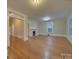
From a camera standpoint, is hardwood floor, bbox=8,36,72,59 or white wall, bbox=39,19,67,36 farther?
white wall, bbox=39,19,67,36

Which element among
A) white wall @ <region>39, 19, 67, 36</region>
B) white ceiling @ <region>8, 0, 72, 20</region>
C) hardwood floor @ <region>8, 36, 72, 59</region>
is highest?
white ceiling @ <region>8, 0, 72, 20</region>

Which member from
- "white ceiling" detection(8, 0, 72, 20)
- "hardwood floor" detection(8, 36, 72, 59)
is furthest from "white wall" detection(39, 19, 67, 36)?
"hardwood floor" detection(8, 36, 72, 59)

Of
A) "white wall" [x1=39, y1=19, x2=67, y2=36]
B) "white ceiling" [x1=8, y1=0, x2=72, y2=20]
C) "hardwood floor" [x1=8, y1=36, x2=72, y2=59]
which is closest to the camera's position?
"hardwood floor" [x1=8, y1=36, x2=72, y2=59]

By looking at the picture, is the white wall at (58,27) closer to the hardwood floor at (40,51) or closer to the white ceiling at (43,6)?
the white ceiling at (43,6)

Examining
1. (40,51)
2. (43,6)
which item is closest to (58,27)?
(43,6)

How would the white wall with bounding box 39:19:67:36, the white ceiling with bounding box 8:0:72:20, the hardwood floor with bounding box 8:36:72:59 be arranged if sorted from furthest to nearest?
the white wall with bounding box 39:19:67:36 → the white ceiling with bounding box 8:0:72:20 → the hardwood floor with bounding box 8:36:72:59

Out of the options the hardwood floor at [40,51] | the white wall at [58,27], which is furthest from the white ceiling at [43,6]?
the white wall at [58,27]

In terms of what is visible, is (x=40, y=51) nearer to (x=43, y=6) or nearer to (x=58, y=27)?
(x=43, y=6)

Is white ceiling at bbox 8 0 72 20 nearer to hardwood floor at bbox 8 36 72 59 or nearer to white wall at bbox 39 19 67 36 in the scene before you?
hardwood floor at bbox 8 36 72 59

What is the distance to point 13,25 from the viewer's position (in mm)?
11219
